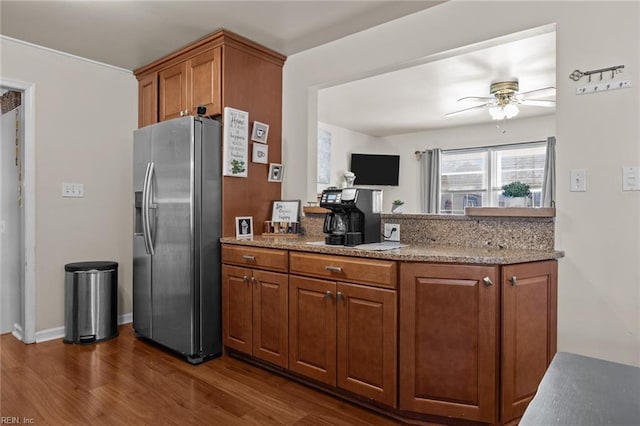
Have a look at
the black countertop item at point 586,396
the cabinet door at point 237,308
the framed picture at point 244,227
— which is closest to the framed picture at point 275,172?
the framed picture at point 244,227

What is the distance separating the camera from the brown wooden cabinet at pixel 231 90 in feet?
9.75

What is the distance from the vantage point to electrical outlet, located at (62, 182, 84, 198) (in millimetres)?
3326

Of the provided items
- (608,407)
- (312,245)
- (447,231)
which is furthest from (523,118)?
(608,407)

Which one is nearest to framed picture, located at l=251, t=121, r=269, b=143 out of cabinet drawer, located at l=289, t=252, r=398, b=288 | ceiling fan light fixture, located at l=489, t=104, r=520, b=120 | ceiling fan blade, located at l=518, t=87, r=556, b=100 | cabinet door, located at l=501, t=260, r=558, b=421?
cabinet drawer, located at l=289, t=252, r=398, b=288

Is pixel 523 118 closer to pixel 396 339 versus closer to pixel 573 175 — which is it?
pixel 573 175

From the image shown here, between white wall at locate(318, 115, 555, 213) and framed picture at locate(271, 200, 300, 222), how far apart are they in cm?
302

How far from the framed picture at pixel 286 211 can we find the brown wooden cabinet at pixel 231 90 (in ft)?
0.21

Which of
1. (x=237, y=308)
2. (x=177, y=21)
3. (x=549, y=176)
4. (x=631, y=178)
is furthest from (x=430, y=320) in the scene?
(x=549, y=176)

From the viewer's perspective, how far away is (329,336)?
2.26 m

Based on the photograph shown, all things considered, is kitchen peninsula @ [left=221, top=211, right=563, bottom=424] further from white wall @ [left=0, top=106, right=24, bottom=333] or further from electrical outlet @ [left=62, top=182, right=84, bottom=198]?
white wall @ [left=0, top=106, right=24, bottom=333]

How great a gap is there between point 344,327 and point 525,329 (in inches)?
35.9

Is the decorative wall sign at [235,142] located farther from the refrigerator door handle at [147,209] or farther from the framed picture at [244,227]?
the refrigerator door handle at [147,209]

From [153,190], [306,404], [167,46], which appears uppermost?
[167,46]

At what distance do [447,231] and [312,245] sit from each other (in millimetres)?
869
